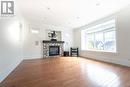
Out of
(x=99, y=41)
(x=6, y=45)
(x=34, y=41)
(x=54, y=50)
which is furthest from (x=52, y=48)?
(x=6, y=45)

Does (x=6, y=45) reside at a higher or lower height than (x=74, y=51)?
higher

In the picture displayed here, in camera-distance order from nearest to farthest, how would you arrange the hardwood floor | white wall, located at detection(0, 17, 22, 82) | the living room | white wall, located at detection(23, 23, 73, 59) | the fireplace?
the hardwood floor
white wall, located at detection(0, 17, 22, 82)
the living room
white wall, located at detection(23, 23, 73, 59)
the fireplace

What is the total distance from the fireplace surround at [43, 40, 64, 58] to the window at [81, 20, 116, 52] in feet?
5.67

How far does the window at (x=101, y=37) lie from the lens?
5.34 metres

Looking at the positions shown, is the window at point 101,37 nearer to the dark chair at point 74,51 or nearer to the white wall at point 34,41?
the dark chair at point 74,51

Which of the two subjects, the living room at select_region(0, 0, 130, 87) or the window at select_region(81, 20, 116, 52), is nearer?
the living room at select_region(0, 0, 130, 87)

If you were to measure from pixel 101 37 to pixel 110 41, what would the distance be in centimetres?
84

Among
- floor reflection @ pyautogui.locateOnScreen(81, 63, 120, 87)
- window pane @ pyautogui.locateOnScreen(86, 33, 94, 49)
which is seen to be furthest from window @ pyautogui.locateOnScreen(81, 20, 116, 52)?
floor reflection @ pyautogui.locateOnScreen(81, 63, 120, 87)

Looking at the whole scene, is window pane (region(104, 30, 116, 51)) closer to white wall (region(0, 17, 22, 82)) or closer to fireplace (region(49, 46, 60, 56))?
fireplace (region(49, 46, 60, 56))

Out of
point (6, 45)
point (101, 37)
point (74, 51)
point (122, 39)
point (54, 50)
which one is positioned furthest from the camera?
point (74, 51)

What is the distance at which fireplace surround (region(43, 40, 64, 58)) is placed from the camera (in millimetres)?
6992

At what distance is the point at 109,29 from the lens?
5582mm

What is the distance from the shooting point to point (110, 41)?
217 inches

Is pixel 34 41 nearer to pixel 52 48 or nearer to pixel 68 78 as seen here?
pixel 52 48
